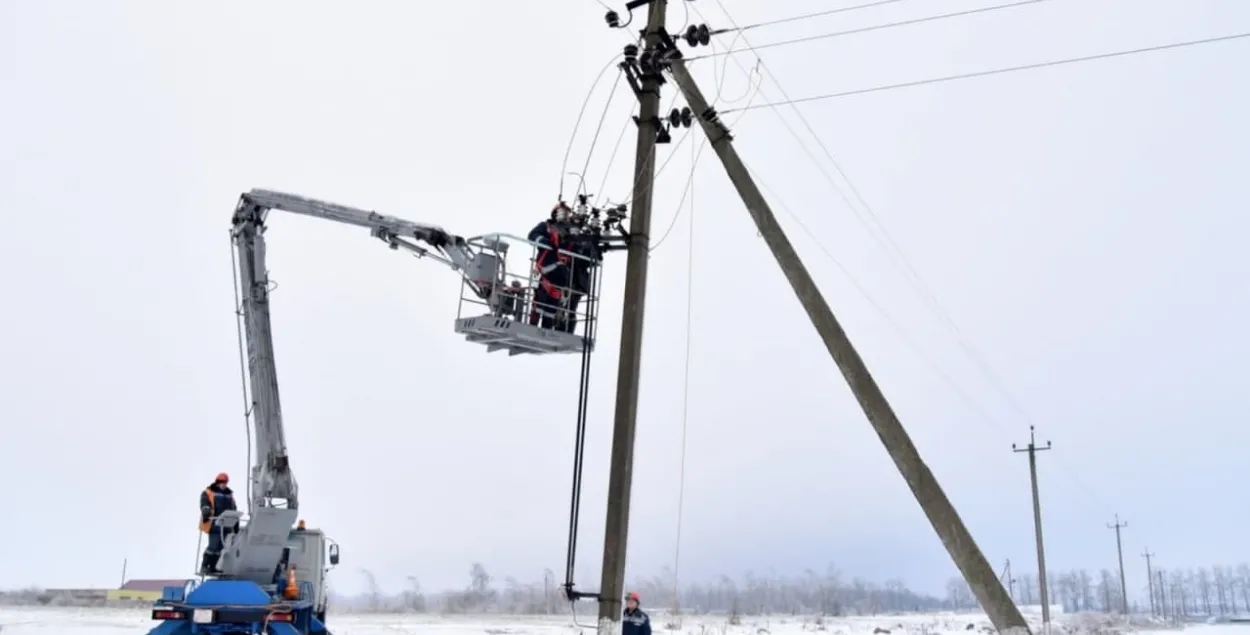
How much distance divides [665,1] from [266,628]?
895 cm

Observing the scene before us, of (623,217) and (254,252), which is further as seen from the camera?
(254,252)

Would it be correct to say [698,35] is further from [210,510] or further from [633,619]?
[210,510]

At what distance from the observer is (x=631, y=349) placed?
10.4 m

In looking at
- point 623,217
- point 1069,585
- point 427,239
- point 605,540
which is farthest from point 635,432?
point 1069,585

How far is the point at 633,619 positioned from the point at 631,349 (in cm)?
358

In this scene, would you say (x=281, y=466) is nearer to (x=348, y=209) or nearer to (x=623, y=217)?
(x=348, y=209)

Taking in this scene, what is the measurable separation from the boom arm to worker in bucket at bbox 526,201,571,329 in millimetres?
1369

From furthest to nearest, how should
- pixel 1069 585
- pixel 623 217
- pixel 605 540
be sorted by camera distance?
pixel 1069 585 → pixel 623 217 → pixel 605 540

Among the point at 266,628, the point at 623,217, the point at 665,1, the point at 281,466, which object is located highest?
the point at 665,1

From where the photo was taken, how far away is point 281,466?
42.6 feet

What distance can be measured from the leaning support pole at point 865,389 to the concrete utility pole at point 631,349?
48 cm

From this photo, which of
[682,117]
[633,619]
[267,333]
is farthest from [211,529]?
[682,117]

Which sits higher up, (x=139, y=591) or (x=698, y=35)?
(x=698, y=35)

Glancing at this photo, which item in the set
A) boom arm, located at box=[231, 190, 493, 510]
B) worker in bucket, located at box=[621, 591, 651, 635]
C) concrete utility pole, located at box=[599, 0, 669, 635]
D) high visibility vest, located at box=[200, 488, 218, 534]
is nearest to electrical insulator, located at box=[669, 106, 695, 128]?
concrete utility pole, located at box=[599, 0, 669, 635]
